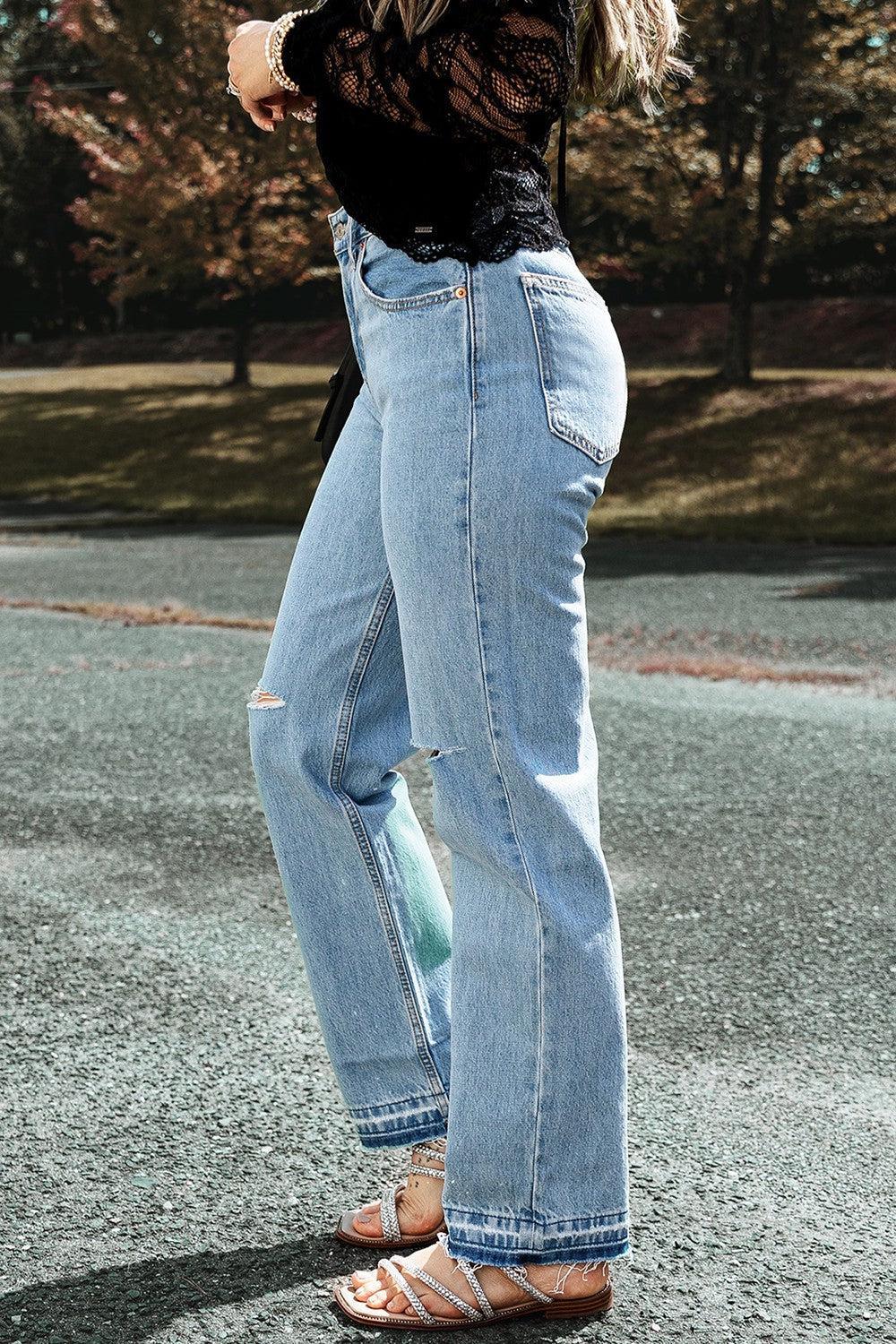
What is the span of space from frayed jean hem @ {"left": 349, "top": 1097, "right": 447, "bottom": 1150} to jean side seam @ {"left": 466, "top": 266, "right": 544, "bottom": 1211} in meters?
0.25

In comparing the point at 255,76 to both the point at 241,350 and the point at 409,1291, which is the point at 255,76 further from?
the point at 241,350

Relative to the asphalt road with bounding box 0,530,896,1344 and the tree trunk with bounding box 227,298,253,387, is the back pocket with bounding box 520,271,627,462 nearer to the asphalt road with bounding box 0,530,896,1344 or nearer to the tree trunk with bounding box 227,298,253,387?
the asphalt road with bounding box 0,530,896,1344

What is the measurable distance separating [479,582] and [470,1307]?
0.90m

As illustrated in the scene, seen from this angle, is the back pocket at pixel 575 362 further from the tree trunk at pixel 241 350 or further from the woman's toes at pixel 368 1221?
the tree trunk at pixel 241 350

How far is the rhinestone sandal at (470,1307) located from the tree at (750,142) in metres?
20.0

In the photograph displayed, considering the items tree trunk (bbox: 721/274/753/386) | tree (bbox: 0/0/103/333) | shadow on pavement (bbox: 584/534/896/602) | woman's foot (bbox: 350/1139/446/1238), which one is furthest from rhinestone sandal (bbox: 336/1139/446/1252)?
tree (bbox: 0/0/103/333)

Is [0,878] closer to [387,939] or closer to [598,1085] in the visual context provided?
[387,939]

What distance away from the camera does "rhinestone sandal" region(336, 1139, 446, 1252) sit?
81.7 inches

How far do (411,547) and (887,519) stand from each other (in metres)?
13.5

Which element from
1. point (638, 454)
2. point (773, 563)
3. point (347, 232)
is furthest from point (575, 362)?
point (638, 454)

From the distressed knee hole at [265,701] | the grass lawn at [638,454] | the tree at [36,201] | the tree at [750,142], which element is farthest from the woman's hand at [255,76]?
the tree at [36,201]

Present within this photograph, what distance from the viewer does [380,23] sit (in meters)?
1.77

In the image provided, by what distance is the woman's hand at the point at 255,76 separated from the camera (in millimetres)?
1880

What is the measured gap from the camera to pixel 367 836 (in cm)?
204
